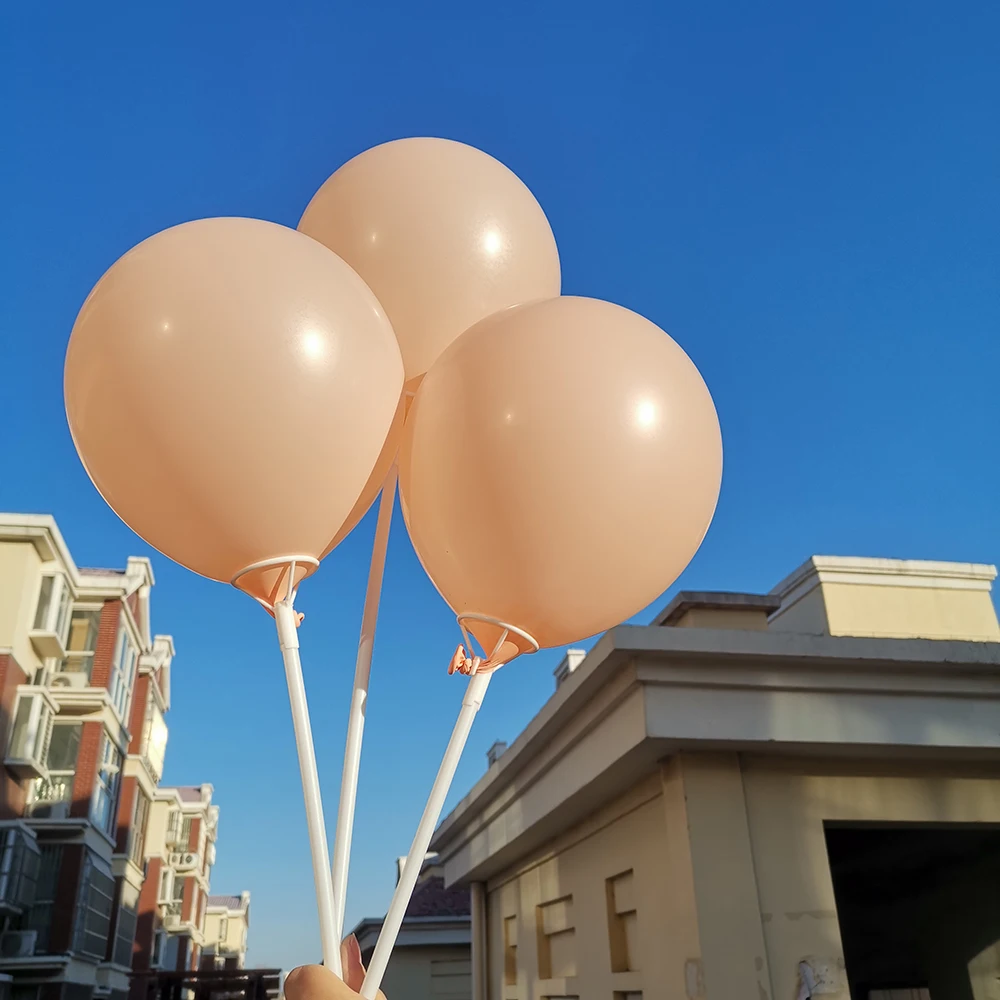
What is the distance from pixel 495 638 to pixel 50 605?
18.3 metres

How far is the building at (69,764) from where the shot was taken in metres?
16.4

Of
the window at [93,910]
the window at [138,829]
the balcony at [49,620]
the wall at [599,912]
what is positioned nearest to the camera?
the wall at [599,912]

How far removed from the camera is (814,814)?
13.2ft

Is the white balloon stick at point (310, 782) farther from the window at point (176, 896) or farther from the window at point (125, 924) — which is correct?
the window at point (176, 896)

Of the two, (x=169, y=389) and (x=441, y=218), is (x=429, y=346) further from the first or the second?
(x=169, y=389)

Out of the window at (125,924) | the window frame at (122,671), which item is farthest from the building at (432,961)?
the window at (125,924)

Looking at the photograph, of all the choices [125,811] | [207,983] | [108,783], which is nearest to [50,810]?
[108,783]

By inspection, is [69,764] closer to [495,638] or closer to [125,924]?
[125,924]

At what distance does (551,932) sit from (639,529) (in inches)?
202

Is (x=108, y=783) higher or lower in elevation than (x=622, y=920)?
higher

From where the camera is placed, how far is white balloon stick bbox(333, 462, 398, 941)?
1579 mm

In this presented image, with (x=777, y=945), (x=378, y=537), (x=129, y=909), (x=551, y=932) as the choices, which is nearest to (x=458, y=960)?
(x=551, y=932)

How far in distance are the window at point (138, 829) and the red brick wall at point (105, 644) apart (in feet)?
18.1

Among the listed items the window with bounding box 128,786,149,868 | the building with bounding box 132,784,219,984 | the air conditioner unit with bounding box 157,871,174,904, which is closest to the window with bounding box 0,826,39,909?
the window with bounding box 128,786,149,868
